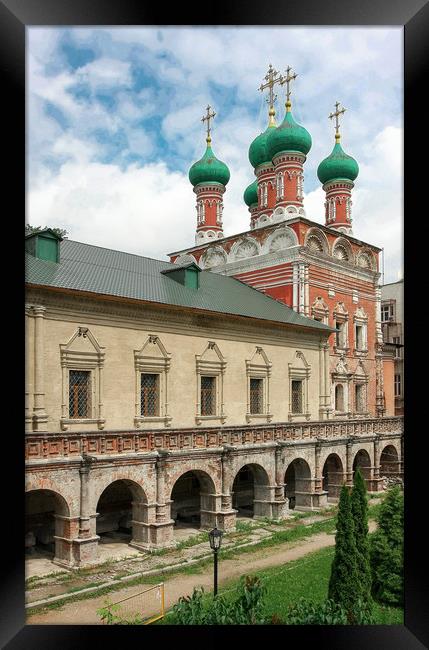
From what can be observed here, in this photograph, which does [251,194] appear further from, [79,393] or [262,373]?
[79,393]

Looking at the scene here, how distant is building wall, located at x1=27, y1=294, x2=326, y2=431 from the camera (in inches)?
474

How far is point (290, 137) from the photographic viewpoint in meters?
21.9

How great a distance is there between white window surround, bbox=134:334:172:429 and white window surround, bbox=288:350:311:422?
5436mm

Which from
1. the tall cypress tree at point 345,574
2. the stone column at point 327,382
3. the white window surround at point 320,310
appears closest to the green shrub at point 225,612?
the tall cypress tree at point 345,574

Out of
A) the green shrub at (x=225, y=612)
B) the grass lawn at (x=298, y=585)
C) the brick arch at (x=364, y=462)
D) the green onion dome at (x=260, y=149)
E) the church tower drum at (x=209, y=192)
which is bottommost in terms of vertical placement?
the grass lawn at (x=298, y=585)

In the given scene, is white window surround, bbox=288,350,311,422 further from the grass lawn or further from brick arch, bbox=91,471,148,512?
brick arch, bbox=91,471,148,512

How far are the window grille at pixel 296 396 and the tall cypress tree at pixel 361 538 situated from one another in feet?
26.0

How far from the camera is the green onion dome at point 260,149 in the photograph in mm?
24766

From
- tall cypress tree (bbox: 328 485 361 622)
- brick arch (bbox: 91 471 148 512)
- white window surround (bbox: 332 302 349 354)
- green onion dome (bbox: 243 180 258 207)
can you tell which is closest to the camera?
tall cypress tree (bbox: 328 485 361 622)

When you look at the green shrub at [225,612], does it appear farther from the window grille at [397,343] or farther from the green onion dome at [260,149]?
the green onion dome at [260,149]

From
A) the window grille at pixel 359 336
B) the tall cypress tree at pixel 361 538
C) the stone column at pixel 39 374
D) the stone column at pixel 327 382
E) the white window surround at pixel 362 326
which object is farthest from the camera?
the window grille at pixel 359 336

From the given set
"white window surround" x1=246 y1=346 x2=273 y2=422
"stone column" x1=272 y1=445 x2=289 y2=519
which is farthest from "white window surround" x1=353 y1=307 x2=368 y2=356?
"stone column" x1=272 y1=445 x2=289 y2=519

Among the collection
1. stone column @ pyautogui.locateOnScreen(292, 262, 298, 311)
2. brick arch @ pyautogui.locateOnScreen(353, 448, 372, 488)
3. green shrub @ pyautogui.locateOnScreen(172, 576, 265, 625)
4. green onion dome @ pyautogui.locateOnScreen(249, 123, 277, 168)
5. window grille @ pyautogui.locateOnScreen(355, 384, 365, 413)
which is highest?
green onion dome @ pyautogui.locateOnScreen(249, 123, 277, 168)
